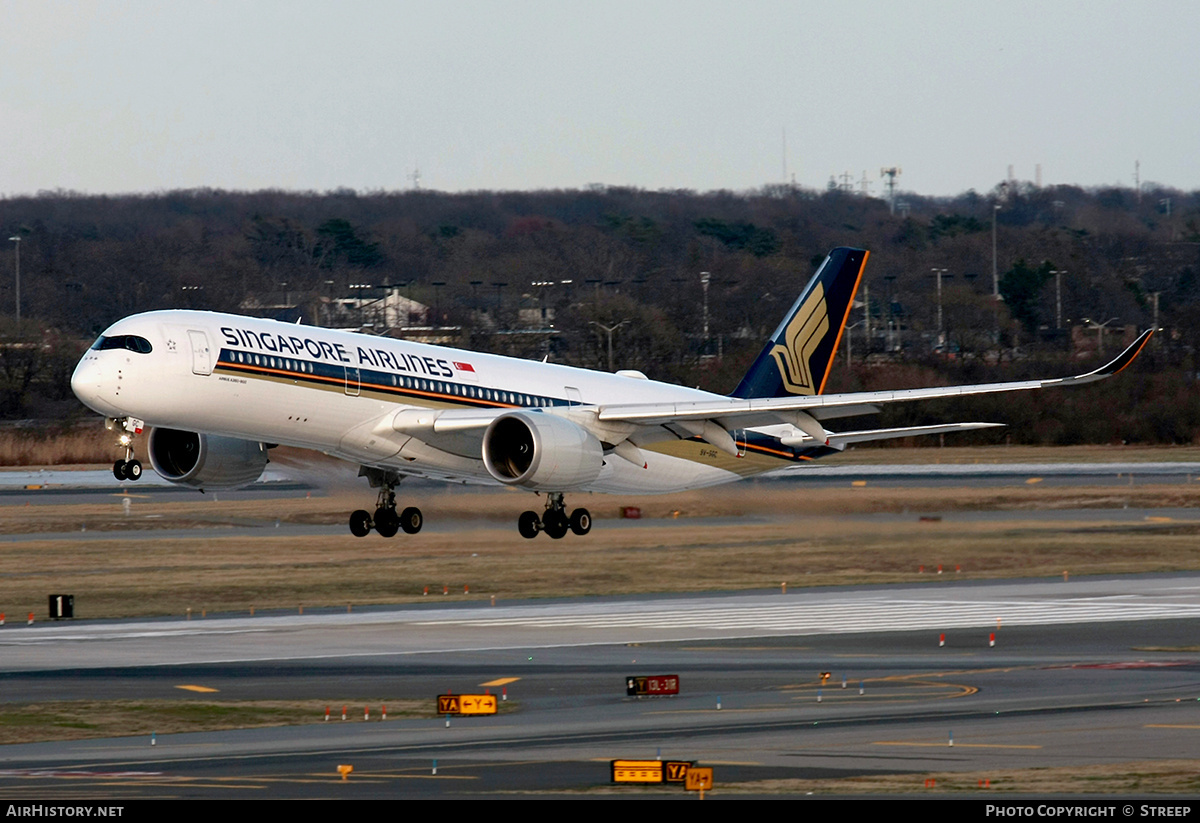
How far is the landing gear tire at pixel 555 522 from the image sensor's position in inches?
1874

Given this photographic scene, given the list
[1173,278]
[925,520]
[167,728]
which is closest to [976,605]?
[925,520]

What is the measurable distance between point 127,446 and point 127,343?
2482 millimetres

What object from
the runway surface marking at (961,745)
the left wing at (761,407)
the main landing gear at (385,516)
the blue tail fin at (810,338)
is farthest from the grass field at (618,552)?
the runway surface marking at (961,745)

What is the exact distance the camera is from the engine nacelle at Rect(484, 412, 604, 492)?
142 feet

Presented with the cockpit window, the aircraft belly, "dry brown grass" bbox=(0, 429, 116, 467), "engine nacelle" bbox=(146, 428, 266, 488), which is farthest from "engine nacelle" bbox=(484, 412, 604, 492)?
"dry brown grass" bbox=(0, 429, 116, 467)

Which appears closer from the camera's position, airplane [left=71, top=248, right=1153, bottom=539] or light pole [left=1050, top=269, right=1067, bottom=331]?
airplane [left=71, top=248, right=1153, bottom=539]

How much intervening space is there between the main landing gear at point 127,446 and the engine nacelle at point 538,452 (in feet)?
29.0

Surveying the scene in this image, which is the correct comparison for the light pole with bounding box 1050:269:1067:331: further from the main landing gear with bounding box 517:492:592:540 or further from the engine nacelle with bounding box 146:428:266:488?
the engine nacelle with bounding box 146:428:266:488

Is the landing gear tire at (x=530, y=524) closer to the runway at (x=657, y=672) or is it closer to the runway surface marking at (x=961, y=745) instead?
the runway at (x=657, y=672)

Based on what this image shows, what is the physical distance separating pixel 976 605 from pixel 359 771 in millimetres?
37232

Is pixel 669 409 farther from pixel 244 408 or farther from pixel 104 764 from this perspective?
pixel 104 764

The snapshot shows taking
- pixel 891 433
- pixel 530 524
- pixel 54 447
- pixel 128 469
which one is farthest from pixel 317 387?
pixel 54 447

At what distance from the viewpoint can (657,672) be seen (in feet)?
175

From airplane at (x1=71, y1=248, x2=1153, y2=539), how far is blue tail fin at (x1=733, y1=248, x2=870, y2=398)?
254 cm
